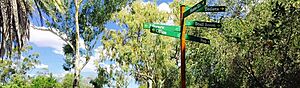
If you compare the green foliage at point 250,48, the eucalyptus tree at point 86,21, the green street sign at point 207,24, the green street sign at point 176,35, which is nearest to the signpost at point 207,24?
the green street sign at point 207,24

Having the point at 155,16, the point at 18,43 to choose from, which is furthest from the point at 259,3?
the point at 155,16

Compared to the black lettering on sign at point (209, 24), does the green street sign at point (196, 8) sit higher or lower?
higher

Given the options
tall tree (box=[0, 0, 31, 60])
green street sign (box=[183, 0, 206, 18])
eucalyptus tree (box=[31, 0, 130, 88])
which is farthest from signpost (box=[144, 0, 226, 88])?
eucalyptus tree (box=[31, 0, 130, 88])

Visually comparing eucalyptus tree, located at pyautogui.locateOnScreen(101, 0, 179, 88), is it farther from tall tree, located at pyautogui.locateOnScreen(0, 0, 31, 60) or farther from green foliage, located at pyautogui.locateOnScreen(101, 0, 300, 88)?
tall tree, located at pyautogui.locateOnScreen(0, 0, 31, 60)

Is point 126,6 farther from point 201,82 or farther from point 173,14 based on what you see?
point 201,82

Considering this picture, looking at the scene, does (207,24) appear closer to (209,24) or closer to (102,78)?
(209,24)

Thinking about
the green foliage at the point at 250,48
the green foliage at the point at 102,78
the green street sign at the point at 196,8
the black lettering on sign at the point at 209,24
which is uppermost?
the green street sign at the point at 196,8

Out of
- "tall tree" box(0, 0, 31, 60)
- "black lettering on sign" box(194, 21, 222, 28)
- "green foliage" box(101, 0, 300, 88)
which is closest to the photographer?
"black lettering on sign" box(194, 21, 222, 28)

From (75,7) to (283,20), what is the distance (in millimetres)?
14969

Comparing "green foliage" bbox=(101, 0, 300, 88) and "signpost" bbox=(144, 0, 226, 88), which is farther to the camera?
"green foliage" bbox=(101, 0, 300, 88)

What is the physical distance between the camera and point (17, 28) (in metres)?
7.91

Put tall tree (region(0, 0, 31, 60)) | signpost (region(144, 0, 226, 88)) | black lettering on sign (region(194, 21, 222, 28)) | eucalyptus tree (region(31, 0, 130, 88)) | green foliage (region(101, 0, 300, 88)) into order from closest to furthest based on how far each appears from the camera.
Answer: signpost (region(144, 0, 226, 88)) → black lettering on sign (region(194, 21, 222, 28)) → tall tree (region(0, 0, 31, 60)) → green foliage (region(101, 0, 300, 88)) → eucalyptus tree (region(31, 0, 130, 88))

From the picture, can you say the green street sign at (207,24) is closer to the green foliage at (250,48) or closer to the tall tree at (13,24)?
the tall tree at (13,24)

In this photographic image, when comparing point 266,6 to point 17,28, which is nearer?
point 17,28
